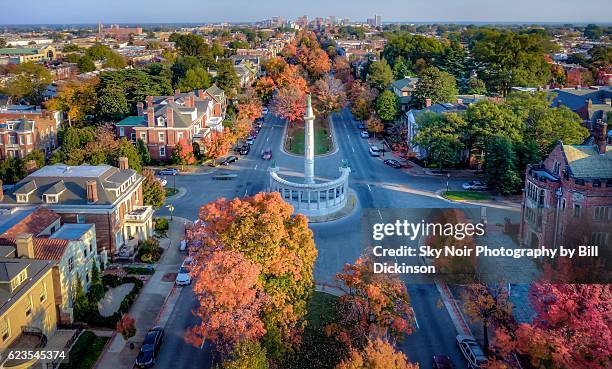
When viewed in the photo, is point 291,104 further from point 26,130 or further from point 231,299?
point 231,299

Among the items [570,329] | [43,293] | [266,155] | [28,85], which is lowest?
[43,293]

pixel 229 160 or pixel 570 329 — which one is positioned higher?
pixel 570 329

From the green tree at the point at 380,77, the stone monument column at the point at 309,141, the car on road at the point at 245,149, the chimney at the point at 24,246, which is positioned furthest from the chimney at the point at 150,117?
the green tree at the point at 380,77

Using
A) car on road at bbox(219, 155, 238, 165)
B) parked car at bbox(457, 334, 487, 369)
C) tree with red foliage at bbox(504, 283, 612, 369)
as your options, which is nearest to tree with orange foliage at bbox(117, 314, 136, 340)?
parked car at bbox(457, 334, 487, 369)

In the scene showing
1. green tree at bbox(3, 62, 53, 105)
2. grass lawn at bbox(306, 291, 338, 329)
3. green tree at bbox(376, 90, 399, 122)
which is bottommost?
grass lawn at bbox(306, 291, 338, 329)

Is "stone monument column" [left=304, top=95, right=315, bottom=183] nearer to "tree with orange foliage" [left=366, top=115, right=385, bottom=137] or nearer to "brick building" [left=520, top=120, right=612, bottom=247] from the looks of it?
"brick building" [left=520, top=120, right=612, bottom=247]

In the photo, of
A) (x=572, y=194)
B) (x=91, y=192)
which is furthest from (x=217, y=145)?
(x=572, y=194)
